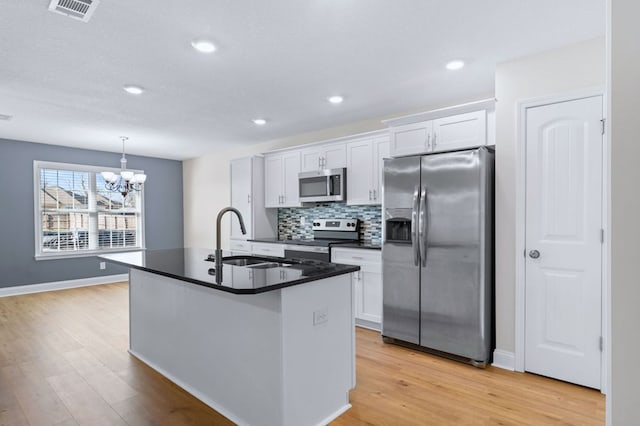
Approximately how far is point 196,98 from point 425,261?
9.31 ft

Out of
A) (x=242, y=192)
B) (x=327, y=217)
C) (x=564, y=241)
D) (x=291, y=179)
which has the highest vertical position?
(x=291, y=179)

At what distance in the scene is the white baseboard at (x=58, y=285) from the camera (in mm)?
5418

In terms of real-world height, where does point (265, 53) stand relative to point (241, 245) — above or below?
above

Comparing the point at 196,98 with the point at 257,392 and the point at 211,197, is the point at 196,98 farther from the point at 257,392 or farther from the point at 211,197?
the point at 211,197

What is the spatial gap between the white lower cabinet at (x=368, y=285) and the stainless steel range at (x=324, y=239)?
0.33 meters

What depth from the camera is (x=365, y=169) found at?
4223 mm

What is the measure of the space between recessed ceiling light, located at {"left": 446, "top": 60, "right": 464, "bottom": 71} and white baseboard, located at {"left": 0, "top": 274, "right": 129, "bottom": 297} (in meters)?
6.62

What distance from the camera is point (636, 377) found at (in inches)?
36.6

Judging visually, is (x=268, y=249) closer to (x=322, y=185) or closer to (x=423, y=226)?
(x=322, y=185)

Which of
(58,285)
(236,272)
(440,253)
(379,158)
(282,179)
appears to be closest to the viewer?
(236,272)

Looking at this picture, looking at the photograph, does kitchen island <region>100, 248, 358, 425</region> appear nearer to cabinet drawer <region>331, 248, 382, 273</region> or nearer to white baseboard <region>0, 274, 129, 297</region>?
cabinet drawer <region>331, 248, 382, 273</region>

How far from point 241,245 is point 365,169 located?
245 centimetres

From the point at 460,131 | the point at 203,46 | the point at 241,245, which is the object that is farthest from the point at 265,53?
the point at 241,245

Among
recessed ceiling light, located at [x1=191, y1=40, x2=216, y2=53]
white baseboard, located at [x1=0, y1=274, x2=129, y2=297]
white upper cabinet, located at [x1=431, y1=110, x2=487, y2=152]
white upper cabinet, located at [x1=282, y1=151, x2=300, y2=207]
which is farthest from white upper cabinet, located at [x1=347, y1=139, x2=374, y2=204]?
white baseboard, located at [x1=0, y1=274, x2=129, y2=297]
